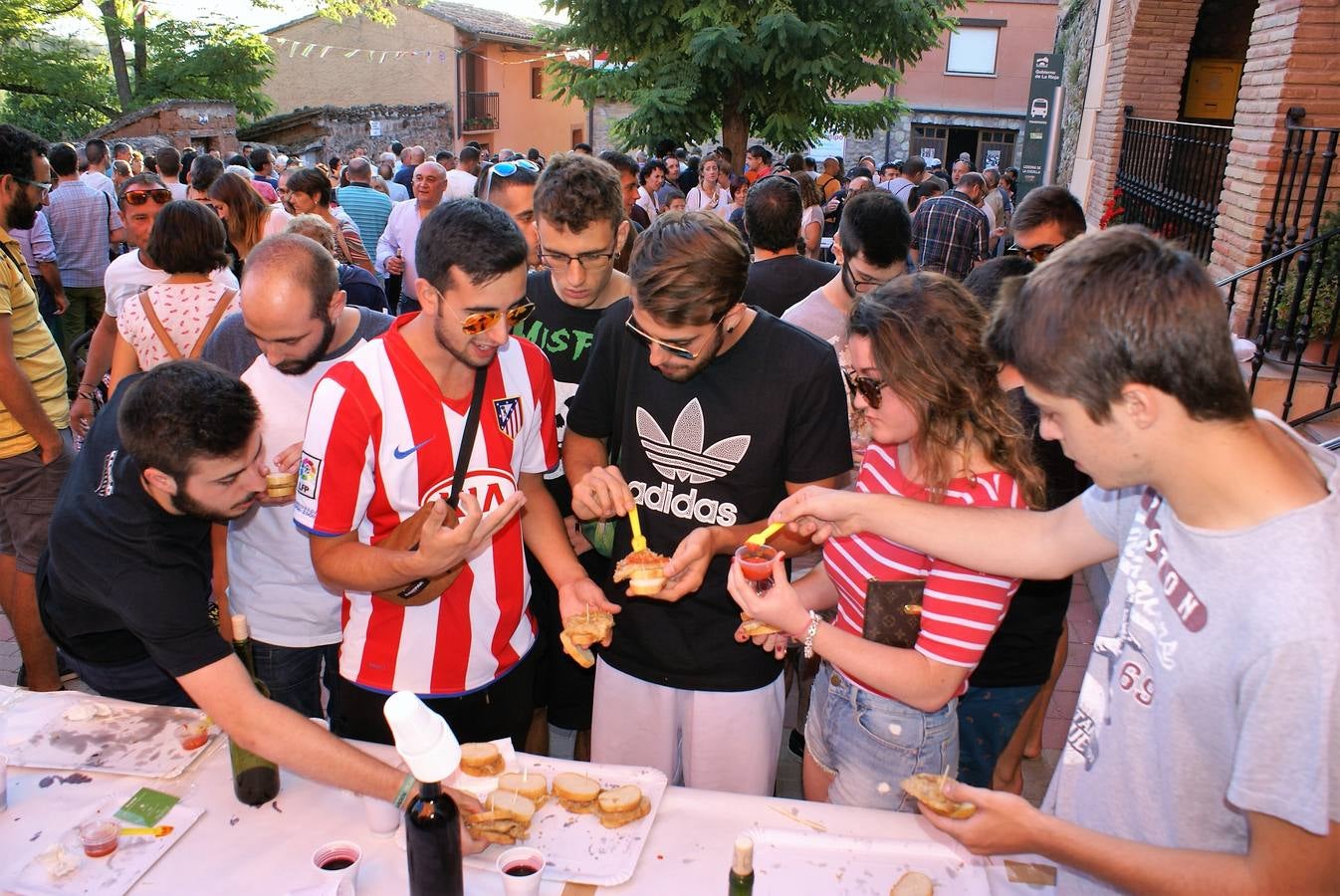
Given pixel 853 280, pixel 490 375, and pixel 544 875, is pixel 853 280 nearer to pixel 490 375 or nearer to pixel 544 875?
pixel 490 375

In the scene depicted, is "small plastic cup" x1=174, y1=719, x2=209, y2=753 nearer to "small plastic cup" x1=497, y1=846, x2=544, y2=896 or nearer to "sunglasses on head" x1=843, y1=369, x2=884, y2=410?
"small plastic cup" x1=497, y1=846, x2=544, y2=896

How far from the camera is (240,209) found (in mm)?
5023

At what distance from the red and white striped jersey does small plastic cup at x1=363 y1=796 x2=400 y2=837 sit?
1.73 ft

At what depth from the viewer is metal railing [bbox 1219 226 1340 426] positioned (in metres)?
5.59

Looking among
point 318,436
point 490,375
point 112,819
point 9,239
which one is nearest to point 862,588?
point 490,375

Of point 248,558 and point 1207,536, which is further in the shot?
point 248,558

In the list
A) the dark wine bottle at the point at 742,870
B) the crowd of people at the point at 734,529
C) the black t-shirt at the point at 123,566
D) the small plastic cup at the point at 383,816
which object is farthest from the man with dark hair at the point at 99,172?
the dark wine bottle at the point at 742,870

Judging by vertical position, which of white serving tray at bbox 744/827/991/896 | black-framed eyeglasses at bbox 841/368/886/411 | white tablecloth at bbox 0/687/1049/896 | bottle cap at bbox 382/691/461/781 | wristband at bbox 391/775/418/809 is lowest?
white tablecloth at bbox 0/687/1049/896

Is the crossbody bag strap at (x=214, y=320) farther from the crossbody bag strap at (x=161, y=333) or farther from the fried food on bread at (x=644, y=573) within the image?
the fried food on bread at (x=644, y=573)

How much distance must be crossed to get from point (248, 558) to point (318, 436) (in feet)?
2.82

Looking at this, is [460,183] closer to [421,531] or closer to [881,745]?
[421,531]

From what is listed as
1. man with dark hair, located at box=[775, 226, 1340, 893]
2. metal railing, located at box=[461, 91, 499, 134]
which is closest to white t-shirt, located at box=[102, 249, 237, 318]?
man with dark hair, located at box=[775, 226, 1340, 893]

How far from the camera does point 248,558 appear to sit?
2975 mm

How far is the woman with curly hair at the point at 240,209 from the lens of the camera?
195 inches
